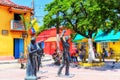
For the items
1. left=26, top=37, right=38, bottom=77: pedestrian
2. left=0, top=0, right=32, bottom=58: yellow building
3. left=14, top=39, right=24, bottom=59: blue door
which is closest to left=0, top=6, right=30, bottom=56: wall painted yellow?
left=0, top=0, right=32, bottom=58: yellow building

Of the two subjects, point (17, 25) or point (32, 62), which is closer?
point (32, 62)

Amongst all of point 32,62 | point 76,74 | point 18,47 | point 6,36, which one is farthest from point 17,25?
point 32,62

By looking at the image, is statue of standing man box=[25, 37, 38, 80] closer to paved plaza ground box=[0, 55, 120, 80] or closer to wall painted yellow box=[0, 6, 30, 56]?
paved plaza ground box=[0, 55, 120, 80]

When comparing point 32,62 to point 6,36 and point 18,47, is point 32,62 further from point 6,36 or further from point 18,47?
point 18,47

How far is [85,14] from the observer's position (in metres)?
19.5

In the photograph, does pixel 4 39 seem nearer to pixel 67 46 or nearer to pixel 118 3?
pixel 118 3

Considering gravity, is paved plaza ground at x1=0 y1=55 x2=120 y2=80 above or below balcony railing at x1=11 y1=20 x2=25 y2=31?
below

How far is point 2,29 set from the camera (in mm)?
31312

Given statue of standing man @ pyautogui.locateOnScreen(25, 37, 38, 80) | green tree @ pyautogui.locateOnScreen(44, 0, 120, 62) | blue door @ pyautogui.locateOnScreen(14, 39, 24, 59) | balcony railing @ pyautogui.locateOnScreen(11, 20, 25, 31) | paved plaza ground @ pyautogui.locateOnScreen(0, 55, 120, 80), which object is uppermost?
balcony railing @ pyautogui.locateOnScreen(11, 20, 25, 31)

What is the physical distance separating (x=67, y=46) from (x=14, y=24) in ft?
63.9

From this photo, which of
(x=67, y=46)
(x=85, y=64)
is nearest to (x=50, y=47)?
(x=85, y=64)

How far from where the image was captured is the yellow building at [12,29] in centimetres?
3131

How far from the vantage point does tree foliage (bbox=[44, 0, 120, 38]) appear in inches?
711

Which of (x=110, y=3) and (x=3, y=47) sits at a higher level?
(x=110, y=3)
